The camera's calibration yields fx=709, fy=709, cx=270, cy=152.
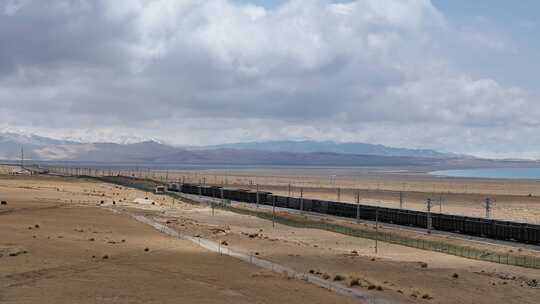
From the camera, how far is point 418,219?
69312mm

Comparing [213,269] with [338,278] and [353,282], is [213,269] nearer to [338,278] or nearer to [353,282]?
[338,278]

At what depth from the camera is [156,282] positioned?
3203 cm

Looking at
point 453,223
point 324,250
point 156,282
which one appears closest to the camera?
point 156,282

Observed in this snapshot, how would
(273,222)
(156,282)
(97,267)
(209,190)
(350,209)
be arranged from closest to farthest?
(156,282)
(97,267)
(273,222)
(350,209)
(209,190)

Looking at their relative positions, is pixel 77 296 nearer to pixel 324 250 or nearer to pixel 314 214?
pixel 324 250

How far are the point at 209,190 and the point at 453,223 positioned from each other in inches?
→ 2458

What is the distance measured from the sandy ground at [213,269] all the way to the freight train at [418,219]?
11.4m

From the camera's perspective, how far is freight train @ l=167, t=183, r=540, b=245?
5696 centimetres

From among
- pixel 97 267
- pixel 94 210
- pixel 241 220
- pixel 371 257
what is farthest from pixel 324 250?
pixel 94 210

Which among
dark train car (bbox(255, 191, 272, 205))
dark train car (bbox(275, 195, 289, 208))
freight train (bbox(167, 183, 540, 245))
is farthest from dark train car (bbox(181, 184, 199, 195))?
dark train car (bbox(275, 195, 289, 208))

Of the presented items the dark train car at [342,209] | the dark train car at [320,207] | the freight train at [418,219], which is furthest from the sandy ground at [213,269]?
the dark train car at [320,207]

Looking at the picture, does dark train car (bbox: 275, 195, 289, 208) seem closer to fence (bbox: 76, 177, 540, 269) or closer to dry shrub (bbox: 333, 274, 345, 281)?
fence (bbox: 76, 177, 540, 269)

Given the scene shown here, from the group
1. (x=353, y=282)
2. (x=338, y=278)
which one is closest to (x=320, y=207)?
(x=338, y=278)

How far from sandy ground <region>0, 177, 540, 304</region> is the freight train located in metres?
11.4
